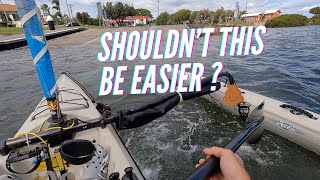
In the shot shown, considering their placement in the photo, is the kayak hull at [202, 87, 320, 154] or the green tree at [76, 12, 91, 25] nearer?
the kayak hull at [202, 87, 320, 154]

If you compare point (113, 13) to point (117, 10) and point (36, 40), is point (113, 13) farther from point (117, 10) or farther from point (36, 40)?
point (36, 40)

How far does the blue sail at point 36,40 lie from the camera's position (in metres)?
2.45

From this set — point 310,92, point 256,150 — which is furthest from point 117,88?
point 310,92

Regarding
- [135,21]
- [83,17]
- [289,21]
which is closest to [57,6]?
[83,17]

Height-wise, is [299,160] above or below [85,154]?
below

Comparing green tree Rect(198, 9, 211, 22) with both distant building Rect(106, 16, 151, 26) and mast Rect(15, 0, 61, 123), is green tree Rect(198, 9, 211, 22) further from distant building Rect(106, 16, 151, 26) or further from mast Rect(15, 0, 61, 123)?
mast Rect(15, 0, 61, 123)

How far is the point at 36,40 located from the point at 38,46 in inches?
2.9

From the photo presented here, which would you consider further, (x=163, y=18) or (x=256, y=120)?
(x=163, y=18)

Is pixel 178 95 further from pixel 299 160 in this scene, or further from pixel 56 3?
pixel 56 3

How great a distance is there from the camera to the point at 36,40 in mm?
2582

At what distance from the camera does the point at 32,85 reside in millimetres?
9555

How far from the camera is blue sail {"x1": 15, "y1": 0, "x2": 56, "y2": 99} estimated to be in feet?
8.03

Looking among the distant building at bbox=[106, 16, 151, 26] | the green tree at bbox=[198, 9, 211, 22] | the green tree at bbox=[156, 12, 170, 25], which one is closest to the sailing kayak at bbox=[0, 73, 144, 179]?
the green tree at bbox=[198, 9, 211, 22]

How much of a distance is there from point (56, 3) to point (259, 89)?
8181 centimetres
